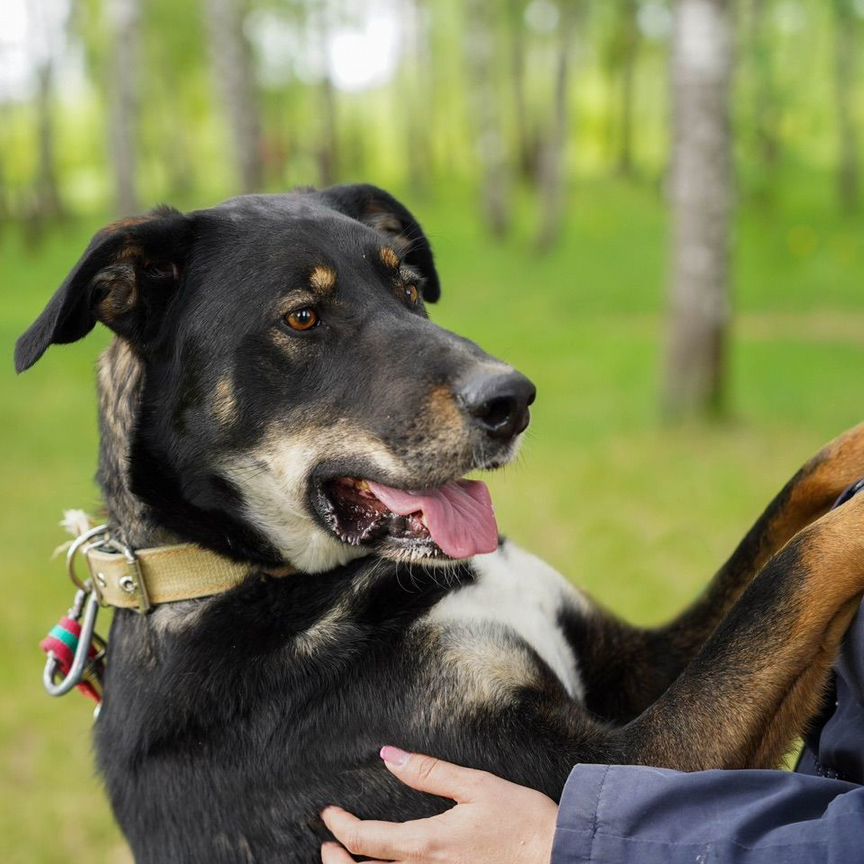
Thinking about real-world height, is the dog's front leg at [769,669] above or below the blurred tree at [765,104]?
below

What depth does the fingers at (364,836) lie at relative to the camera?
2.05 metres

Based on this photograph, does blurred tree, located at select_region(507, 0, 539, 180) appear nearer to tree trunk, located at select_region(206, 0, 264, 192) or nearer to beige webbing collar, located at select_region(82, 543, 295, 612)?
tree trunk, located at select_region(206, 0, 264, 192)

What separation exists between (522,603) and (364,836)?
2.35 ft

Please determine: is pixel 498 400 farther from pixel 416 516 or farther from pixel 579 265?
pixel 579 265

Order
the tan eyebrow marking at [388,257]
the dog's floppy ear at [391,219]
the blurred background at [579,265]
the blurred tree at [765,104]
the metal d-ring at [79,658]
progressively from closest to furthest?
the metal d-ring at [79,658] < the tan eyebrow marking at [388,257] < the dog's floppy ear at [391,219] < the blurred background at [579,265] < the blurred tree at [765,104]

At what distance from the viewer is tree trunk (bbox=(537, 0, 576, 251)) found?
1989 cm

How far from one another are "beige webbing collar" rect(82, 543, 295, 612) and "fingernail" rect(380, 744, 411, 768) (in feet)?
1.79

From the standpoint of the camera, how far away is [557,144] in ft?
68.2

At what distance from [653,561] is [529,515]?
3.57 feet

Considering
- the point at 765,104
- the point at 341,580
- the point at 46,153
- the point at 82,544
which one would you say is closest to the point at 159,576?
the point at 82,544

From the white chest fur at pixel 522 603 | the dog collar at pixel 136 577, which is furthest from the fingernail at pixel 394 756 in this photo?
the dog collar at pixel 136 577

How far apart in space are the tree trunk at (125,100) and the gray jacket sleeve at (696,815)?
12606 millimetres

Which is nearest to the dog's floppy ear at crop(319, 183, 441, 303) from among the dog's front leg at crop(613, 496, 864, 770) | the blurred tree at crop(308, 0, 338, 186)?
the dog's front leg at crop(613, 496, 864, 770)

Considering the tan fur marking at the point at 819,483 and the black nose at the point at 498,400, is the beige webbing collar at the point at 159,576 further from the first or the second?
the tan fur marking at the point at 819,483
